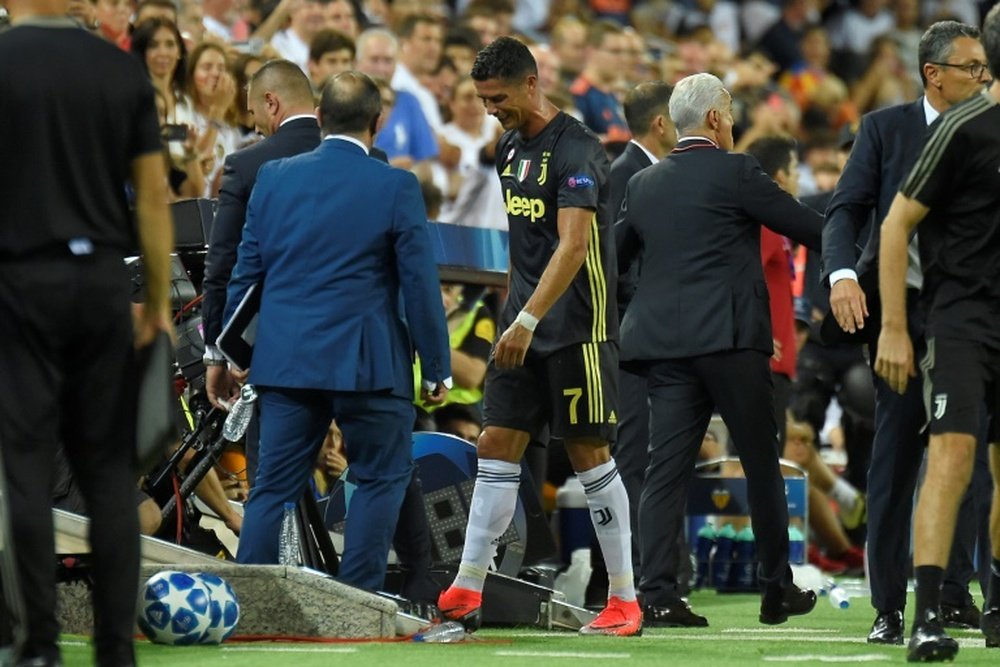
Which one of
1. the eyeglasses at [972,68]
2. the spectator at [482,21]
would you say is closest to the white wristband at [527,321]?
the eyeglasses at [972,68]

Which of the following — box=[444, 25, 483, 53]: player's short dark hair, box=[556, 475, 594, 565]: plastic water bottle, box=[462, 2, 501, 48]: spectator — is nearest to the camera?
box=[556, 475, 594, 565]: plastic water bottle

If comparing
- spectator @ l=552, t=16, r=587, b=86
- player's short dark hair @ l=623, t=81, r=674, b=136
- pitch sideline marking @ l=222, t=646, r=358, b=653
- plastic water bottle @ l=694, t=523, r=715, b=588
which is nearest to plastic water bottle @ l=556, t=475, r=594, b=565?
plastic water bottle @ l=694, t=523, r=715, b=588

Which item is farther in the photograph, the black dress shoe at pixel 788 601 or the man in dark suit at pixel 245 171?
the black dress shoe at pixel 788 601

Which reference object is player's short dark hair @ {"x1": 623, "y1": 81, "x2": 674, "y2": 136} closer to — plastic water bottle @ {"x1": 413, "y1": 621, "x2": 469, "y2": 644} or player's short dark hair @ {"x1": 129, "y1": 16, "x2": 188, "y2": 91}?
player's short dark hair @ {"x1": 129, "y1": 16, "x2": 188, "y2": 91}

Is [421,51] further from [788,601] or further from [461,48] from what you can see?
[788,601]

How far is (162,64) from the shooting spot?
1095 centimetres

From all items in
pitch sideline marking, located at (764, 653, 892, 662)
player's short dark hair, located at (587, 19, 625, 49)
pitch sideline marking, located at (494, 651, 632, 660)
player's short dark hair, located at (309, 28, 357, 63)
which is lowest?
pitch sideline marking, located at (764, 653, 892, 662)

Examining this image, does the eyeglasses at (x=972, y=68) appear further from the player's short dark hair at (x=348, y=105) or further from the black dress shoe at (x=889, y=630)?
the player's short dark hair at (x=348, y=105)

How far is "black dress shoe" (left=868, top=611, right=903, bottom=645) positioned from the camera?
7715 mm

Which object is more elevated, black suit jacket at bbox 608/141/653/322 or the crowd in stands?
the crowd in stands

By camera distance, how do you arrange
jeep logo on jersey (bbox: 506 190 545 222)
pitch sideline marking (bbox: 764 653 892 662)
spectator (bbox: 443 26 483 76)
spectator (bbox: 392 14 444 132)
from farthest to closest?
1. spectator (bbox: 443 26 483 76)
2. spectator (bbox: 392 14 444 132)
3. jeep logo on jersey (bbox: 506 190 545 222)
4. pitch sideline marking (bbox: 764 653 892 662)

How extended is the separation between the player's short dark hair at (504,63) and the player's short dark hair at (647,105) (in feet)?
6.26

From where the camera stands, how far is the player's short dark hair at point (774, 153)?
1066 centimetres

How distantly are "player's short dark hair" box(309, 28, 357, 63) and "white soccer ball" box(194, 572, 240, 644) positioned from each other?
525 cm
